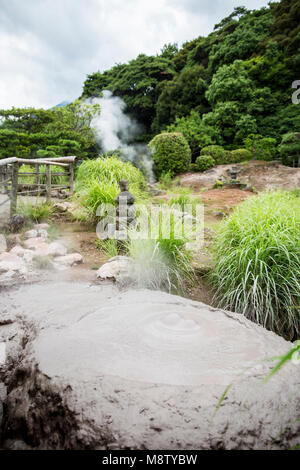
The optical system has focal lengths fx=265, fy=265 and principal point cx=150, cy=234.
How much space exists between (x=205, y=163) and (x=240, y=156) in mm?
1725

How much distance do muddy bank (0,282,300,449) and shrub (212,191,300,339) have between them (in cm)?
69

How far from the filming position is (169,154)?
1020 cm

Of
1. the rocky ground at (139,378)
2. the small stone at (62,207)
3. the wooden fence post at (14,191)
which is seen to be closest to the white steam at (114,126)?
the small stone at (62,207)

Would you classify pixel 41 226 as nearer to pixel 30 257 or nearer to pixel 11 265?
pixel 30 257

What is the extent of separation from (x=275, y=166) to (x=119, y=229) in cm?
856

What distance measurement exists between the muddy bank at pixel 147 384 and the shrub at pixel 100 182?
298 centimetres

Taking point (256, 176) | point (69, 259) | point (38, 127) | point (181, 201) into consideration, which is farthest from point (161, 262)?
point (38, 127)

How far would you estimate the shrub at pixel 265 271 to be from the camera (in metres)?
2.23

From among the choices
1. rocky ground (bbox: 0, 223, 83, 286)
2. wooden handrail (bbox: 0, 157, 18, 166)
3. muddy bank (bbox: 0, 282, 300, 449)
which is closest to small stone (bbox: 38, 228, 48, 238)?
rocky ground (bbox: 0, 223, 83, 286)

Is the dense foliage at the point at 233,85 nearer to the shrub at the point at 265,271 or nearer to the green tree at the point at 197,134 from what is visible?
the green tree at the point at 197,134

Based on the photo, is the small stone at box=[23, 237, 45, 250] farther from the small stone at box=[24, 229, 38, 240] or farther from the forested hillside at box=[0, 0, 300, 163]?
the forested hillside at box=[0, 0, 300, 163]

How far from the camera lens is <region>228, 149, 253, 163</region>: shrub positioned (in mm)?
11102

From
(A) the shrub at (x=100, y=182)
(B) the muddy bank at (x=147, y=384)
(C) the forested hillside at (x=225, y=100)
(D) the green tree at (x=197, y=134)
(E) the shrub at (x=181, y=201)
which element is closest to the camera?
(B) the muddy bank at (x=147, y=384)
